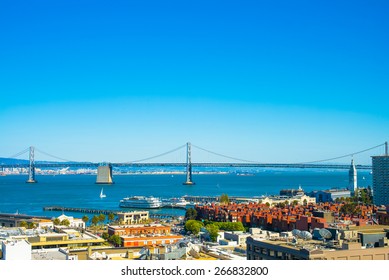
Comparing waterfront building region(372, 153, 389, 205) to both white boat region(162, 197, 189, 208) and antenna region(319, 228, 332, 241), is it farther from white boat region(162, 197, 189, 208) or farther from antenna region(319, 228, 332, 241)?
antenna region(319, 228, 332, 241)

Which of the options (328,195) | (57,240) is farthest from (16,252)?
(328,195)

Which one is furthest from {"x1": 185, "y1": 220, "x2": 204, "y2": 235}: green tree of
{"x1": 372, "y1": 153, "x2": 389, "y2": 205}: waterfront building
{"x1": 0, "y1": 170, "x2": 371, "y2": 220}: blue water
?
{"x1": 372, "y1": 153, "x2": 389, "y2": 205}: waterfront building

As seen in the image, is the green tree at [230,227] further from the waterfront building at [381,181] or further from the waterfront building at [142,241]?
the waterfront building at [381,181]

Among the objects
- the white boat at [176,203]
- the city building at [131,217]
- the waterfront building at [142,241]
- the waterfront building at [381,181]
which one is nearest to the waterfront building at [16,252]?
the waterfront building at [142,241]
